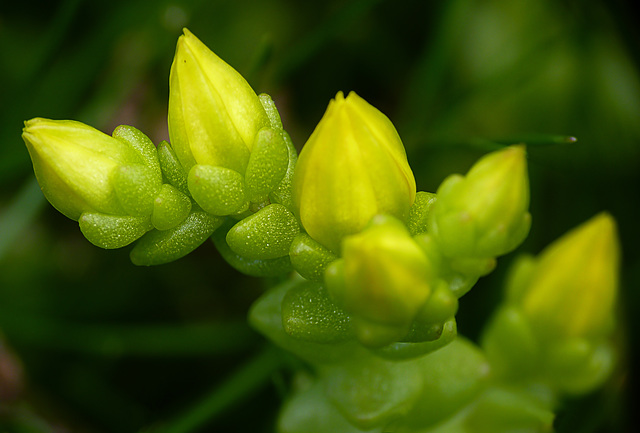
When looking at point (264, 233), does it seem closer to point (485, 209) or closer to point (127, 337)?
point (485, 209)

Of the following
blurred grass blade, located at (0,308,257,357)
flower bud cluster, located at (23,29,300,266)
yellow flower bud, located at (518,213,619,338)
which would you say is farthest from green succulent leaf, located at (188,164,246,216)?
blurred grass blade, located at (0,308,257,357)

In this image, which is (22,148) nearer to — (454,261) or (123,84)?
(123,84)

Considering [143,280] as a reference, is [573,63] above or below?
above

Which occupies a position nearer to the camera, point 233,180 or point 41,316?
point 233,180

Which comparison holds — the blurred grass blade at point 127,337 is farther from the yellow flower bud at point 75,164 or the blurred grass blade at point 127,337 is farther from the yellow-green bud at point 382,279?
the yellow-green bud at point 382,279

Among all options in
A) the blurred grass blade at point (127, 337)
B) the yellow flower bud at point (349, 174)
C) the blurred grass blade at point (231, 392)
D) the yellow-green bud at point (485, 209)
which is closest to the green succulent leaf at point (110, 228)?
the yellow flower bud at point (349, 174)

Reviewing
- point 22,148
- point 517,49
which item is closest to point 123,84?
point 22,148

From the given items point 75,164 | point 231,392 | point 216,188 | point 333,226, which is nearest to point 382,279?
point 333,226

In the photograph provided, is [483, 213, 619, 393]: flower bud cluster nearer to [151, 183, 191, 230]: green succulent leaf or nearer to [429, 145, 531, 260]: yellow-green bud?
[429, 145, 531, 260]: yellow-green bud
